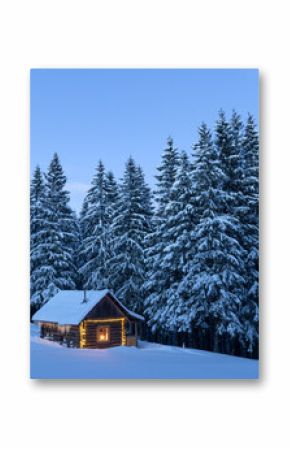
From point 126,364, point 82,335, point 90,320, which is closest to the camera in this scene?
point 126,364

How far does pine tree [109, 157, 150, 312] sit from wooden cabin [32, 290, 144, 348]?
198 mm

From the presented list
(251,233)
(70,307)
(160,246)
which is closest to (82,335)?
(70,307)

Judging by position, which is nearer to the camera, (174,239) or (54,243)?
(54,243)

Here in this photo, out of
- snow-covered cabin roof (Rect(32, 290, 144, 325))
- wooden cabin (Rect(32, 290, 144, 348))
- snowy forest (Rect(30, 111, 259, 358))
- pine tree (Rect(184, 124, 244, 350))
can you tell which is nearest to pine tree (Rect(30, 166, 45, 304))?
snowy forest (Rect(30, 111, 259, 358))

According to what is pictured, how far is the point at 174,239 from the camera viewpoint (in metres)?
9.16

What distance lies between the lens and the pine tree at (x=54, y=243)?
8.77 meters

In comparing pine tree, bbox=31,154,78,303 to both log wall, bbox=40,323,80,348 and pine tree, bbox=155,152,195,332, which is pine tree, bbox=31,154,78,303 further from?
pine tree, bbox=155,152,195,332

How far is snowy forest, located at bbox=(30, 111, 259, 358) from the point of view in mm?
8828

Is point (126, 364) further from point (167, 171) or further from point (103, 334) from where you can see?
point (167, 171)

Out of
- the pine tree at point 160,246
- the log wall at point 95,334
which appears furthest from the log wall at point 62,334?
the pine tree at point 160,246

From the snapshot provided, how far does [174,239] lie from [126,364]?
2.02 metres

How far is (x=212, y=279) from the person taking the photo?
901cm

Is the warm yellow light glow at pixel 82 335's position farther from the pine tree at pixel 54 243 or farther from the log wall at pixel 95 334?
the pine tree at pixel 54 243
